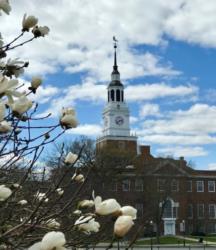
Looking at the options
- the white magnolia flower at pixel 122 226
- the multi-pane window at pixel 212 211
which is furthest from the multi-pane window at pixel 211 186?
the white magnolia flower at pixel 122 226

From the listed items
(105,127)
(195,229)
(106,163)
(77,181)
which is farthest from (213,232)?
(77,181)

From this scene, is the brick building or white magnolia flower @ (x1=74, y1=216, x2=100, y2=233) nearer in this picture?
white magnolia flower @ (x1=74, y1=216, x2=100, y2=233)

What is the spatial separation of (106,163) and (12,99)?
47.6 m

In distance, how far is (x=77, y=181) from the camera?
3.44 metres

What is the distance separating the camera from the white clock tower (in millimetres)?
86938

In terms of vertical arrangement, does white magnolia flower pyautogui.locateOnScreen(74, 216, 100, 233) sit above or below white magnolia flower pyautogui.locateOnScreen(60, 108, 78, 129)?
below

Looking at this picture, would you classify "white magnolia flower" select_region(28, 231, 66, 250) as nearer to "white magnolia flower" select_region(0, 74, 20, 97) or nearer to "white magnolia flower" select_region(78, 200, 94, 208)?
"white magnolia flower" select_region(0, 74, 20, 97)

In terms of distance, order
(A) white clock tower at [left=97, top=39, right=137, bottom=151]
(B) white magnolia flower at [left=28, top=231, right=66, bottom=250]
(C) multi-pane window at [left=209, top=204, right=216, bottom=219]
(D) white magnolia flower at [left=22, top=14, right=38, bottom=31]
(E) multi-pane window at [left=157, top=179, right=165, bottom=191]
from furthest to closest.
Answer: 1. (A) white clock tower at [left=97, top=39, right=137, bottom=151]
2. (C) multi-pane window at [left=209, top=204, right=216, bottom=219]
3. (E) multi-pane window at [left=157, top=179, right=165, bottom=191]
4. (D) white magnolia flower at [left=22, top=14, right=38, bottom=31]
5. (B) white magnolia flower at [left=28, top=231, right=66, bottom=250]

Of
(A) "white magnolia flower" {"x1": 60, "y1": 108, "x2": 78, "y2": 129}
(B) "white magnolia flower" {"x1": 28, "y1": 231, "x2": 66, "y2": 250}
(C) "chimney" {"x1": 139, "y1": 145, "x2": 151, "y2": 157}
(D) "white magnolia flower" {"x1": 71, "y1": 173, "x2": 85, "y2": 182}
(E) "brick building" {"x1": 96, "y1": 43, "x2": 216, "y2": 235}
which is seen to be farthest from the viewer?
(C) "chimney" {"x1": 139, "y1": 145, "x2": 151, "y2": 157}

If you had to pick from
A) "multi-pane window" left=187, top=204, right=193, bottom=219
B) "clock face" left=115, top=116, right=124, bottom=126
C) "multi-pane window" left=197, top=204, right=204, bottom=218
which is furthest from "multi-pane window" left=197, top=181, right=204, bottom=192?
"clock face" left=115, top=116, right=124, bottom=126

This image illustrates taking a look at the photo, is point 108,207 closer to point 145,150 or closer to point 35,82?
point 35,82

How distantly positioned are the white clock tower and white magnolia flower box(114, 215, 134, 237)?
82732mm

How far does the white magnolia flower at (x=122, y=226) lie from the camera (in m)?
2.19

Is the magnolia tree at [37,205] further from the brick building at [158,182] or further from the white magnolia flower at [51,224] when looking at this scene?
the brick building at [158,182]
